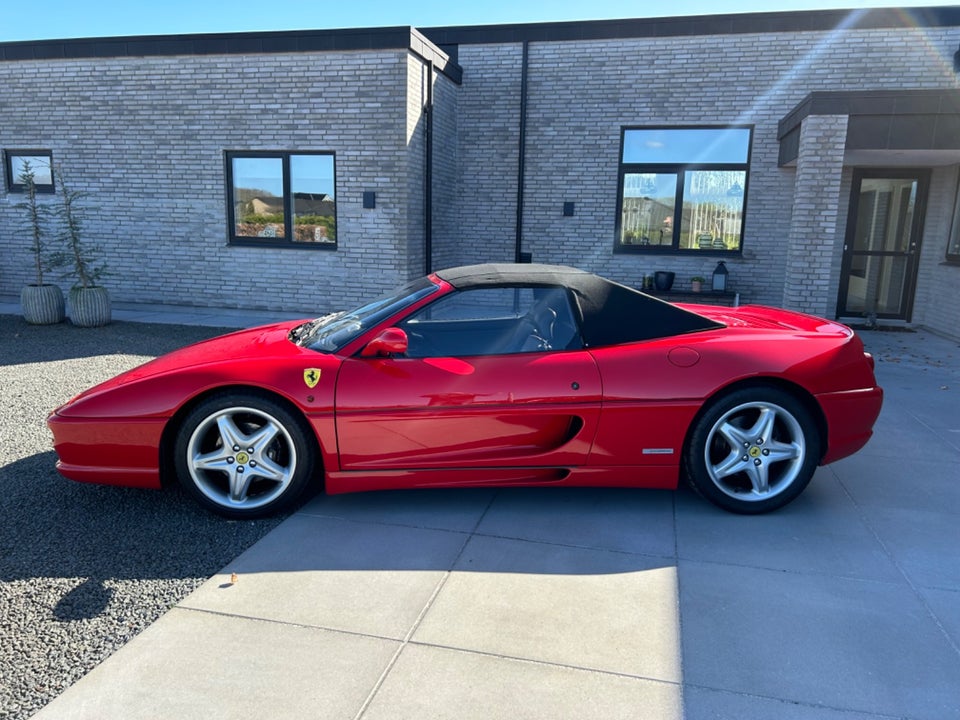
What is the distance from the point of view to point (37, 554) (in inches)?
130

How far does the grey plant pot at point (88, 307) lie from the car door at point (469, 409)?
24.1ft

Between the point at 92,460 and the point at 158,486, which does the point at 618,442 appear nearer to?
the point at 158,486

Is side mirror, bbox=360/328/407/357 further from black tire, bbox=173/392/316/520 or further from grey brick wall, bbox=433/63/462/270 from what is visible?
grey brick wall, bbox=433/63/462/270

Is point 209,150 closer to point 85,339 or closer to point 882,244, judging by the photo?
point 85,339

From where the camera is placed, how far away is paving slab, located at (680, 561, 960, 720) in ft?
7.88

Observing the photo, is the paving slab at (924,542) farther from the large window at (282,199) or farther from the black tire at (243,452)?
the large window at (282,199)

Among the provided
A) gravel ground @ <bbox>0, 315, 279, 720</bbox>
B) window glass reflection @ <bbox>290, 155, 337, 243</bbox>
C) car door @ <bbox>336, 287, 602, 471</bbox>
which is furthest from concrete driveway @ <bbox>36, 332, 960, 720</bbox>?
window glass reflection @ <bbox>290, 155, 337, 243</bbox>

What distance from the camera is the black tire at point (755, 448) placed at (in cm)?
375

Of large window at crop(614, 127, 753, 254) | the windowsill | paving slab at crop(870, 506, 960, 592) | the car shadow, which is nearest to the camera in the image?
paving slab at crop(870, 506, 960, 592)

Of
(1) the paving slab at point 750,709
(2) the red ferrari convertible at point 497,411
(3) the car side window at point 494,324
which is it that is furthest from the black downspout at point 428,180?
(1) the paving slab at point 750,709

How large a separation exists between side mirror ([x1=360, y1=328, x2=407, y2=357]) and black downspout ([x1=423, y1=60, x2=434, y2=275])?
24.4 feet

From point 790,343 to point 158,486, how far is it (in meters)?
3.43

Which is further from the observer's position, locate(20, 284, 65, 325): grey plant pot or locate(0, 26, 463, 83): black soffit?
locate(0, 26, 463, 83): black soffit

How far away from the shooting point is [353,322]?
159 inches
